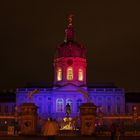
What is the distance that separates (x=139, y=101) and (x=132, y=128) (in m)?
52.7

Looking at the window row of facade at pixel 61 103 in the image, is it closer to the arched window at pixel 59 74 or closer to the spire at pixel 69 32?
the arched window at pixel 59 74

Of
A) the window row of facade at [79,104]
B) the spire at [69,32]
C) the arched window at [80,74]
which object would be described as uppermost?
the spire at [69,32]

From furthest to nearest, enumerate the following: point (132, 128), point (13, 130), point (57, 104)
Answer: point (57, 104), point (132, 128), point (13, 130)

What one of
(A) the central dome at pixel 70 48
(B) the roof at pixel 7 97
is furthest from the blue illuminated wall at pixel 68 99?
(A) the central dome at pixel 70 48

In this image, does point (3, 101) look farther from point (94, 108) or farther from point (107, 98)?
point (94, 108)

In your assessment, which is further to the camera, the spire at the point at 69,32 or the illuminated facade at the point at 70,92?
the spire at the point at 69,32

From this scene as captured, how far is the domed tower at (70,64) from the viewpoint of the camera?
9856 cm

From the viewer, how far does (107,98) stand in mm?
99688

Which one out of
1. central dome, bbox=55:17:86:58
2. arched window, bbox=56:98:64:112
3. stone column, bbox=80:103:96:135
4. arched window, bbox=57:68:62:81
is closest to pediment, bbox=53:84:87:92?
arched window, bbox=56:98:64:112

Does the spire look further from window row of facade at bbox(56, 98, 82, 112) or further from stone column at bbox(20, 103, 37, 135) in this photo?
stone column at bbox(20, 103, 37, 135)

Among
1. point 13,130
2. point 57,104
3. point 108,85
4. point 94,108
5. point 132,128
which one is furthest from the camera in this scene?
point 108,85

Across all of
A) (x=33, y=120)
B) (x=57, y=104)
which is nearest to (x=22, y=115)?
(x=33, y=120)

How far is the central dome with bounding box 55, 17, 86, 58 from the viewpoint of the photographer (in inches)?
3954

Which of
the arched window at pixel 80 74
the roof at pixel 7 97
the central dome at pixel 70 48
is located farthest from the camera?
the roof at pixel 7 97
